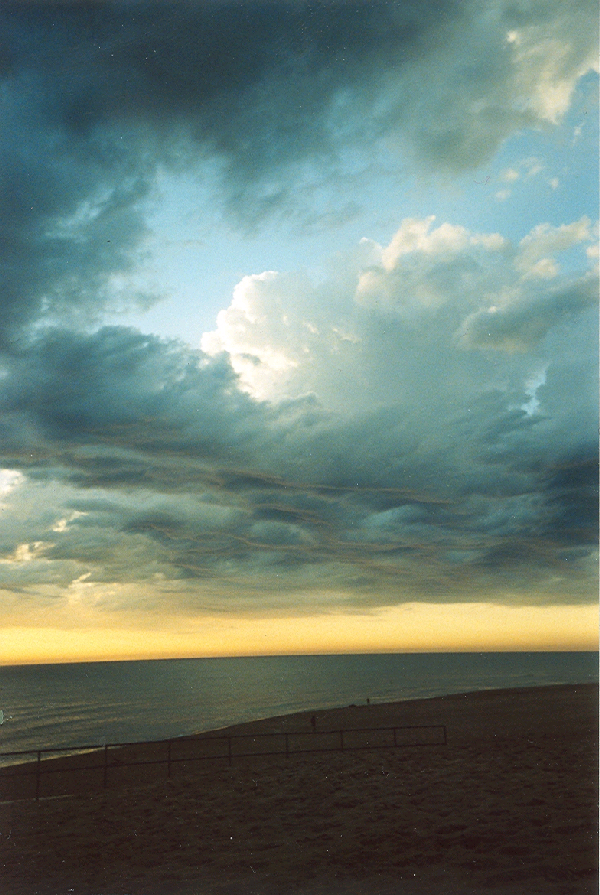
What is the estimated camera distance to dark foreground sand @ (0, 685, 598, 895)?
31.1 feet

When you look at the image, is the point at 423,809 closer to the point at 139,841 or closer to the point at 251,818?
the point at 251,818

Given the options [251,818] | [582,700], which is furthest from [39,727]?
[251,818]

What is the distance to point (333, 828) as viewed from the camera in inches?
502

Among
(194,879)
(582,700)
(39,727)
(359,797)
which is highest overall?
(194,879)

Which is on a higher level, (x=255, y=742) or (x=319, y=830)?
(x=319, y=830)

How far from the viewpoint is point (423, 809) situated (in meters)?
13.6

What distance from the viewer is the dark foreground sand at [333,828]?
373 inches

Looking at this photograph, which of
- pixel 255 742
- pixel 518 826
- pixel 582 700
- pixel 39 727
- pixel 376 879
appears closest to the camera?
pixel 376 879

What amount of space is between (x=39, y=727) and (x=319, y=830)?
207 feet

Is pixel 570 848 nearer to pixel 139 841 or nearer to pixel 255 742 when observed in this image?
pixel 139 841

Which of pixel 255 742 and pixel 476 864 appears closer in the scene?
pixel 476 864

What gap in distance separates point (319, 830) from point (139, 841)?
12.5ft

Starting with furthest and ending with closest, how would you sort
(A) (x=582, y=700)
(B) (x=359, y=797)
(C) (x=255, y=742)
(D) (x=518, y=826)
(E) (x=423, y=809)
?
(A) (x=582, y=700)
(C) (x=255, y=742)
(B) (x=359, y=797)
(E) (x=423, y=809)
(D) (x=518, y=826)

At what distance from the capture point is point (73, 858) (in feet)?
39.9
